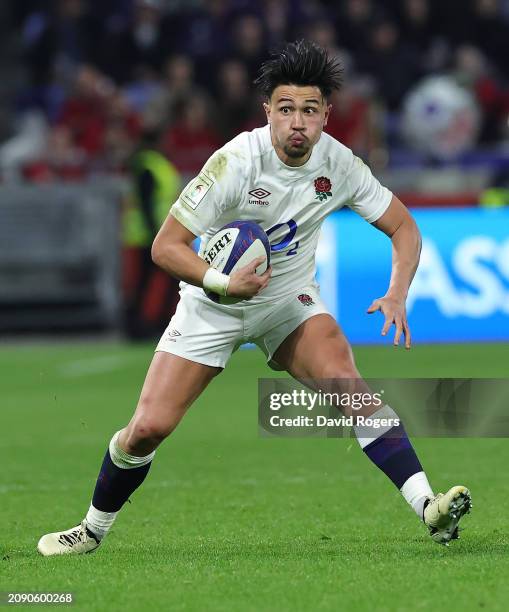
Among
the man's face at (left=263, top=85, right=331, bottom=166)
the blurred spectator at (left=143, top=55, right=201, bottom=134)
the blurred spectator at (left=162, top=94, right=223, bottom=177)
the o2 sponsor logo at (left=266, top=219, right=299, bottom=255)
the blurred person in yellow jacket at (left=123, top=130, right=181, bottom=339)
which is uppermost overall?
the man's face at (left=263, top=85, right=331, bottom=166)

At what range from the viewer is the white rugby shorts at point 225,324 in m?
6.38

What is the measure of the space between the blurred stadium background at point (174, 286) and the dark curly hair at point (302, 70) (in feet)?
6.63

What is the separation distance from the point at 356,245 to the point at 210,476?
22.6ft

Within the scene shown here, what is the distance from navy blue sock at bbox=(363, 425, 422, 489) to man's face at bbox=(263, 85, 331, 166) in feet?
4.21

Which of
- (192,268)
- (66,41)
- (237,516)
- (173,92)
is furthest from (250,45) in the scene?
(192,268)

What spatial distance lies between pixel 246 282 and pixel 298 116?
0.78 meters

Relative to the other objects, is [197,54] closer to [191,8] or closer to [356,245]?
[191,8]

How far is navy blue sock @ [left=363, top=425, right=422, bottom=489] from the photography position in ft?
20.5

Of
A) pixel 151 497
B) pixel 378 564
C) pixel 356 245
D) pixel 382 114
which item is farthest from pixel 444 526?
pixel 382 114

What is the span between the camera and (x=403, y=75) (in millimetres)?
19188

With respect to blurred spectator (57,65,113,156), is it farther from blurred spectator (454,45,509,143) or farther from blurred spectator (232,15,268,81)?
blurred spectator (454,45,509,143)

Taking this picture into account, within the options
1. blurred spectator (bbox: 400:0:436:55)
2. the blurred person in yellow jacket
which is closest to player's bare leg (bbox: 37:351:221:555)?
the blurred person in yellow jacket

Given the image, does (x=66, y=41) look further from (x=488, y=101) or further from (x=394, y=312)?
(x=394, y=312)

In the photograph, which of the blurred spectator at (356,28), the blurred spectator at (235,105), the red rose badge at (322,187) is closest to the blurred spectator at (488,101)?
the blurred spectator at (356,28)
